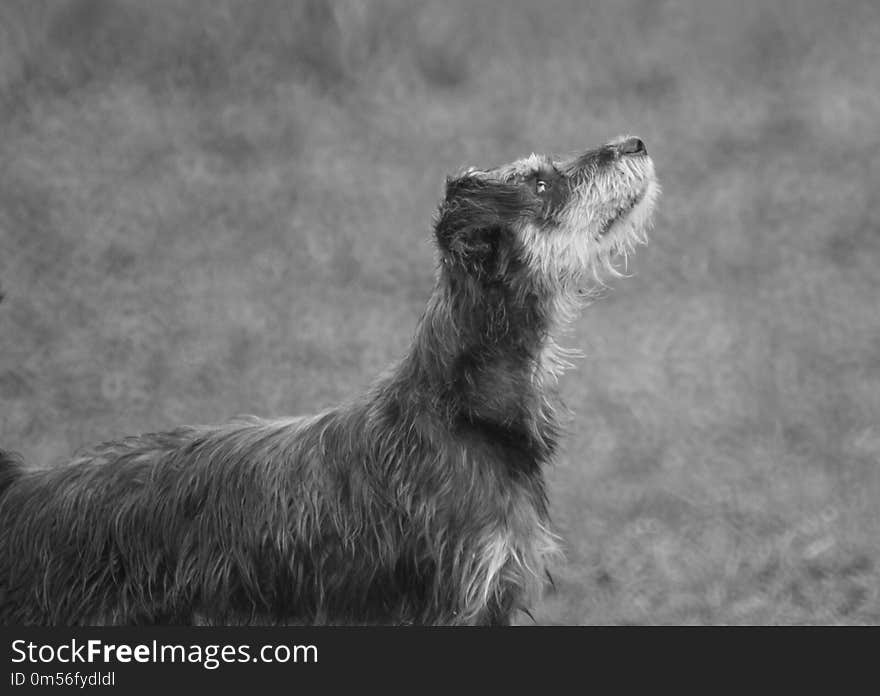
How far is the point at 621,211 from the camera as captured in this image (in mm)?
5312

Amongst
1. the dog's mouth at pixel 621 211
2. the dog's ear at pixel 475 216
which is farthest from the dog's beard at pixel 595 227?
the dog's ear at pixel 475 216

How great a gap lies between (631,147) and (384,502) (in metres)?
1.83

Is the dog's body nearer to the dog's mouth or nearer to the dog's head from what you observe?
the dog's head

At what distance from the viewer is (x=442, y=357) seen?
4.99 m

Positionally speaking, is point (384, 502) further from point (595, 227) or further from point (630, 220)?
point (630, 220)

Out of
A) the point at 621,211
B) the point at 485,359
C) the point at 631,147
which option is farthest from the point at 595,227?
the point at 485,359

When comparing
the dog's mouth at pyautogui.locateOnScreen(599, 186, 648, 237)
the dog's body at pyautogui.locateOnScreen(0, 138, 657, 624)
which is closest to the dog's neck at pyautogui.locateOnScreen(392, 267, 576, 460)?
the dog's body at pyautogui.locateOnScreen(0, 138, 657, 624)

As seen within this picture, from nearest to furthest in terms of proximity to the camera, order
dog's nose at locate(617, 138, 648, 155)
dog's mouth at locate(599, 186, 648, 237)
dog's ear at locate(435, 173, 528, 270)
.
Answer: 1. dog's ear at locate(435, 173, 528, 270)
2. dog's mouth at locate(599, 186, 648, 237)
3. dog's nose at locate(617, 138, 648, 155)

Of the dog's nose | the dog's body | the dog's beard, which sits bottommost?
the dog's body

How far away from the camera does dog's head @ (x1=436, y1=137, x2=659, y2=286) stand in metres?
5.07

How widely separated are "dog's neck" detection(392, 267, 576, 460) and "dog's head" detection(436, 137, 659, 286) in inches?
3.8

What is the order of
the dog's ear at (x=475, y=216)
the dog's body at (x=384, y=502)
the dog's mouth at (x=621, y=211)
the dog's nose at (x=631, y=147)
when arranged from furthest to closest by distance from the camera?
the dog's nose at (x=631, y=147) → the dog's mouth at (x=621, y=211) → the dog's ear at (x=475, y=216) → the dog's body at (x=384, y=502)

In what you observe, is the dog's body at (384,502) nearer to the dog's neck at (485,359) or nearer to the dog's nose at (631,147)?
the dog's neck at (485,359)

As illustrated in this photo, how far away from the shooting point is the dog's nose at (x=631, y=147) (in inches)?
214
